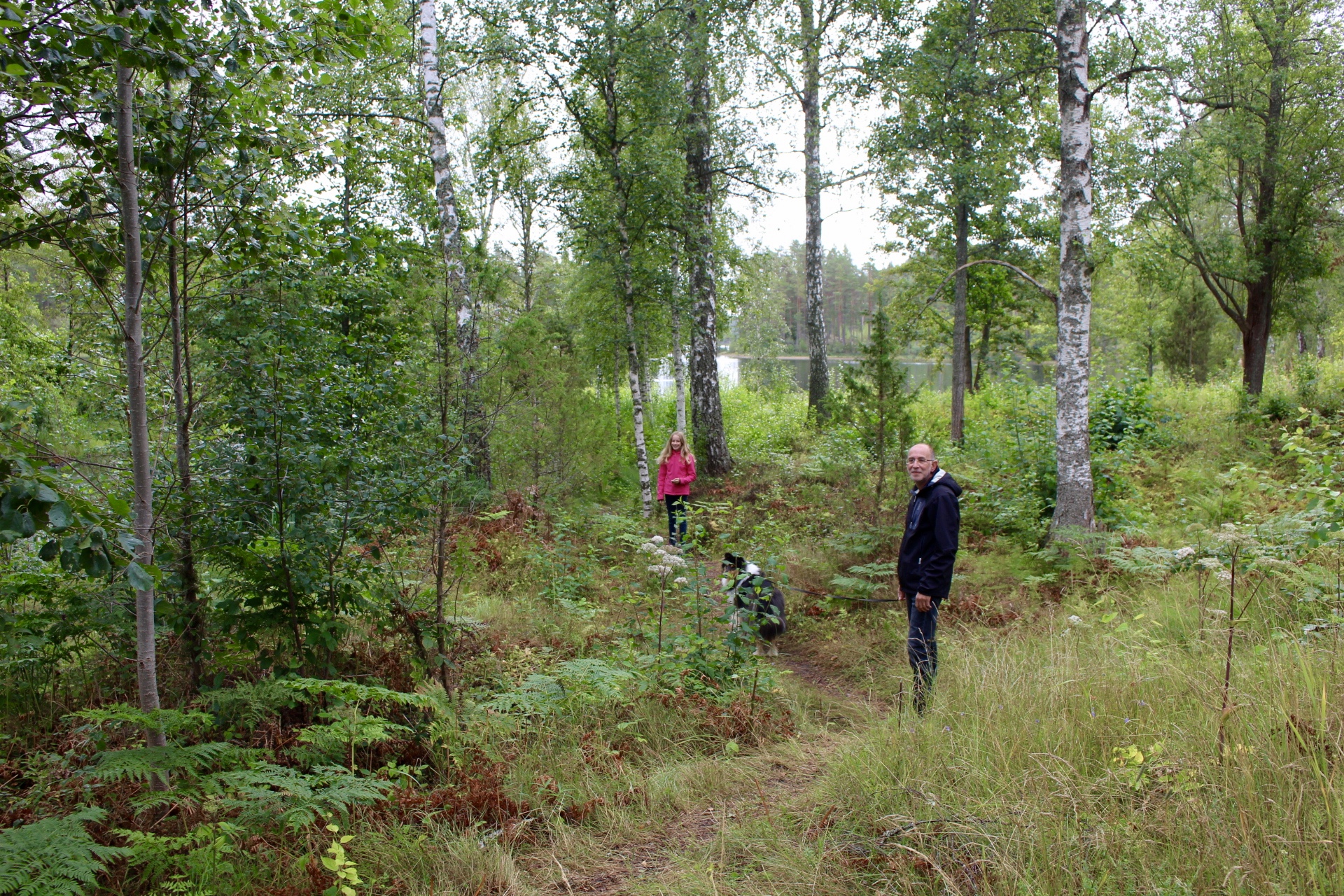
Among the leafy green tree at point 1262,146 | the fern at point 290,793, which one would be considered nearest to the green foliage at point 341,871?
the fern at point 290,793

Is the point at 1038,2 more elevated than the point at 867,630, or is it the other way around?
the point at 1038,2

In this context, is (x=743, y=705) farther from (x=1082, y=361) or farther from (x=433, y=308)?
(x=1082, y=361)

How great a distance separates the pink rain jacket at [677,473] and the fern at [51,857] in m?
8.20

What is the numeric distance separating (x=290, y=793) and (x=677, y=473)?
7.67 m

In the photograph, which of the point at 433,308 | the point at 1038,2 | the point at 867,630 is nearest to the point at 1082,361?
the point at 867,630

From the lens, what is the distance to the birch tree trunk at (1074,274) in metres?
7.49

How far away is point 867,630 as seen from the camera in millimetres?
7254

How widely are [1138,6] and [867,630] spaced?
24.5ft

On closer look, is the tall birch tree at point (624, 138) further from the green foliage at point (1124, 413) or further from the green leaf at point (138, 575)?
the green leaf at point (138, 575)

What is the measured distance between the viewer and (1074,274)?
7.65 m

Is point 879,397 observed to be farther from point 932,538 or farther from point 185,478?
point 185,478

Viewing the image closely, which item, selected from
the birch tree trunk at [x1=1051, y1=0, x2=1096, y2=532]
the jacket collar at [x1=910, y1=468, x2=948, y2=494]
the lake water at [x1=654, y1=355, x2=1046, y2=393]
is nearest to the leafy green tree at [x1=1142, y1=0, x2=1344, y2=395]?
the birch tree trunk at [x1=1051, y1=0, x2=1096, y2=532]

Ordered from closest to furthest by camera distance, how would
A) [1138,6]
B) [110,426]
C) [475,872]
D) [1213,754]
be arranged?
[1213,754], [475,872], [110,426], [1138,6]

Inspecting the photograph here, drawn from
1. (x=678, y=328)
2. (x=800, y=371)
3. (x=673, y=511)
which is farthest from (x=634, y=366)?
(x=800, y=371)
